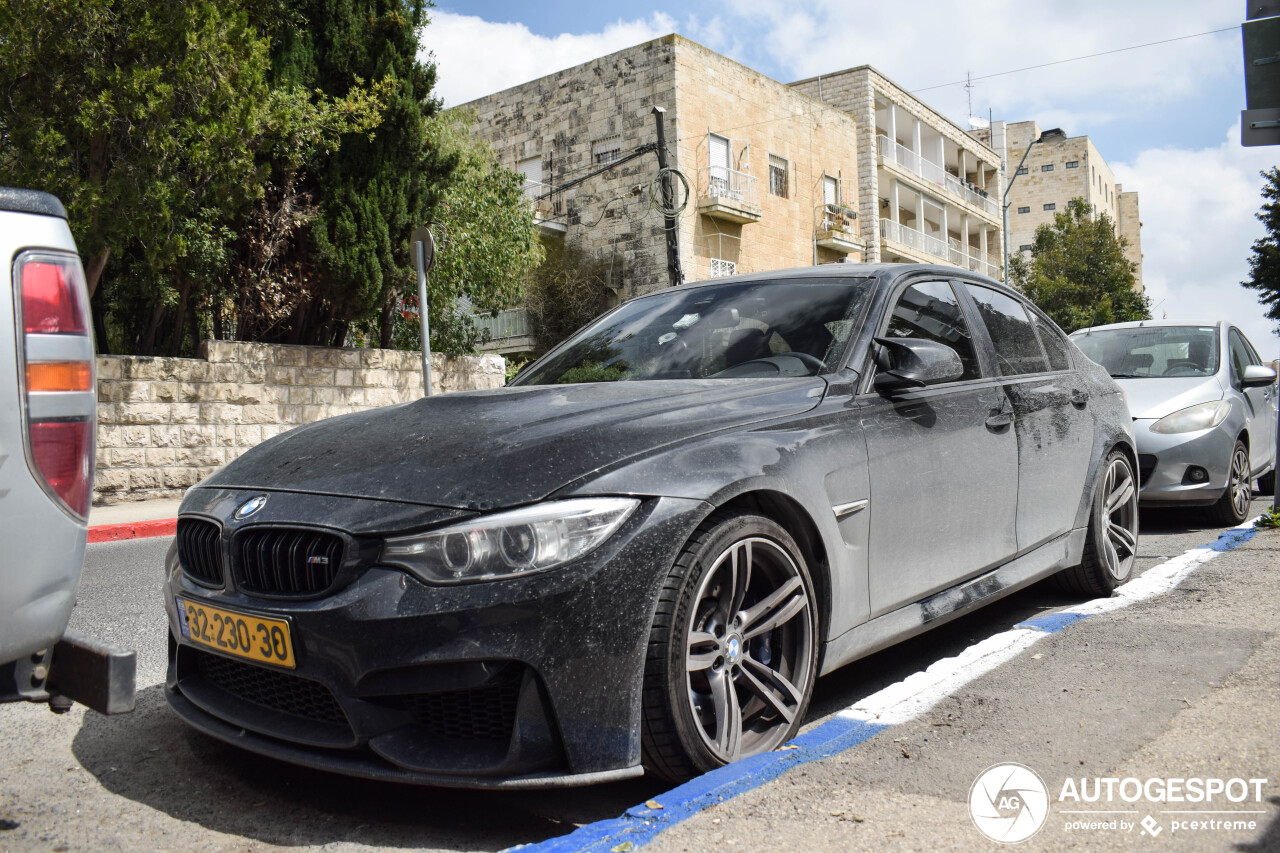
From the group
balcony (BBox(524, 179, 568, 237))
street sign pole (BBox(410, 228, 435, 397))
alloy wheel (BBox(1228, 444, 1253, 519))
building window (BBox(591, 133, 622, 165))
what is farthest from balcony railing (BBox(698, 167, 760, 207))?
alloy wheel (BBox(1228, 444, 1253, 519))

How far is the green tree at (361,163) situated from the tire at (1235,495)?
1057 centimetres

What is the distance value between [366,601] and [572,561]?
18.4 inches

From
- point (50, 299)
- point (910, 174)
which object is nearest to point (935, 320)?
point (50, 299)

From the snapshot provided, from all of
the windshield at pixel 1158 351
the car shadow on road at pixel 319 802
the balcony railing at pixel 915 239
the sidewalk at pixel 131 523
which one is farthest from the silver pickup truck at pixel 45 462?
the balcony railing at pixel 915 239

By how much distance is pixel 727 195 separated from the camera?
27.7 m

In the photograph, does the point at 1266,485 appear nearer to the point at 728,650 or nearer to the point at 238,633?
the point at 728,650

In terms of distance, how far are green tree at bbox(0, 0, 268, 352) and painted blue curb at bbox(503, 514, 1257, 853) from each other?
980 cm

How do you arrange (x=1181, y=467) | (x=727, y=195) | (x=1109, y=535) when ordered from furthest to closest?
1. (x=727, y=195)
2. (x=1181, y=467)
3. (x=1109, y=535)

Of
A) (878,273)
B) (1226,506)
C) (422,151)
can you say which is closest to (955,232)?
(422,151)

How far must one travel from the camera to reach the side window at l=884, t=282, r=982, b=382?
12.0 ft

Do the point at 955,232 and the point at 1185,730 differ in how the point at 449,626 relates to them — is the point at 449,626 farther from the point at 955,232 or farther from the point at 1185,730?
the point at 955,232

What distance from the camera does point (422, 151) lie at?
1468 centimetres

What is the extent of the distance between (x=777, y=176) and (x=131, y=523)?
963 inches

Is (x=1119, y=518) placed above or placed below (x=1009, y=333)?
below
